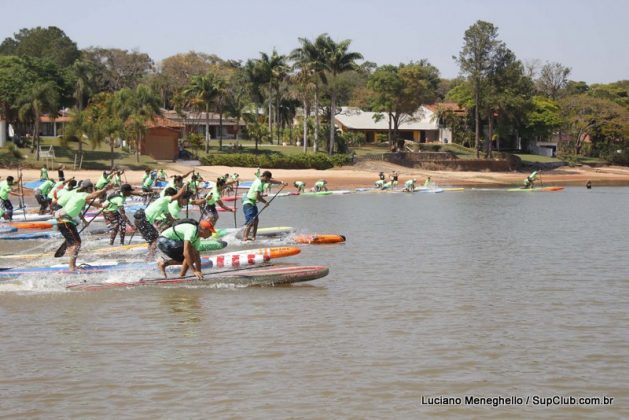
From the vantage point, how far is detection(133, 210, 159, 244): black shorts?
1848cm

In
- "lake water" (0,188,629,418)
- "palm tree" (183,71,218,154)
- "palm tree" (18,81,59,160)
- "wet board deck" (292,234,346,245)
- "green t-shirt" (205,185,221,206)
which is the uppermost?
"palm tree" (183,71,218,154)

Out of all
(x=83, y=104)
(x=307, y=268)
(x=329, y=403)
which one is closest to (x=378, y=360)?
(x=329, y=403)

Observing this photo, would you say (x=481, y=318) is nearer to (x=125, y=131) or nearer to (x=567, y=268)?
(x=567, y=268)

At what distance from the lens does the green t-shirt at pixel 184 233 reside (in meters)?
15.5

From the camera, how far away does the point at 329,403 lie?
9.91 metres

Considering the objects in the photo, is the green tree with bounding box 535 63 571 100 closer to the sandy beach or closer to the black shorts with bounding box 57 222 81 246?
the sandy beach

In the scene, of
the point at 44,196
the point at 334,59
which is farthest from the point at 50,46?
the point at 44,196

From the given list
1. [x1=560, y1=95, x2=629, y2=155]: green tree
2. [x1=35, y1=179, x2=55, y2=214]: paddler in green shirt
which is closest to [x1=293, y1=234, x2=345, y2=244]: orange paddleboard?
[x1=35, y1=179, x2=55, y2=214]: paddler in green shirt

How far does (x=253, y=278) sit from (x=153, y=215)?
2.69 m

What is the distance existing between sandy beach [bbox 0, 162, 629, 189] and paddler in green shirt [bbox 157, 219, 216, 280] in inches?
1471

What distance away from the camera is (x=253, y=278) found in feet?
56.0

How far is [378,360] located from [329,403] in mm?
1940

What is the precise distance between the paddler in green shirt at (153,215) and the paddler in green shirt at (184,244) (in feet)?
5.17

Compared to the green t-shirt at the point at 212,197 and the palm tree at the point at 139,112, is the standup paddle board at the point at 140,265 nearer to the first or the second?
the green t-shirt at the point at 212,197
